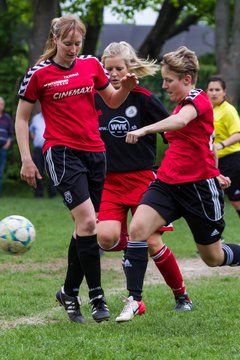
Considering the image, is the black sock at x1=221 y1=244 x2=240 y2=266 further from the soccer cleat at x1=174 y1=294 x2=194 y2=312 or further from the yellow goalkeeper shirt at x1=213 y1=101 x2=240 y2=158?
the yellow goalkeeper shirt at x1=213 y1=101 x2=240 y2=158

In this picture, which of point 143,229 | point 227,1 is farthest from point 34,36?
point 143,229

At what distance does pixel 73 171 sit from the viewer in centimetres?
580

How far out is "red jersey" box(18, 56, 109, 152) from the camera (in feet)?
19.1

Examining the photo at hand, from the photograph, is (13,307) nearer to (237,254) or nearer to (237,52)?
(237,254)

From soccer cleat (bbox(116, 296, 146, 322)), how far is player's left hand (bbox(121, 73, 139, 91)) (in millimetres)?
1527

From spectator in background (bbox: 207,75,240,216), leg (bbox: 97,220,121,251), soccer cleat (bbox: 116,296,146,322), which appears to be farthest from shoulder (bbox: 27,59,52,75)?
spectator in background (bbox: 207,75,240,216)

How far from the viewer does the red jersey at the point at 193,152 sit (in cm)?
600

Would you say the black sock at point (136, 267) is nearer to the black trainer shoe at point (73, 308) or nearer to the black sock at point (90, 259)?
the black sock at point (90, 259)

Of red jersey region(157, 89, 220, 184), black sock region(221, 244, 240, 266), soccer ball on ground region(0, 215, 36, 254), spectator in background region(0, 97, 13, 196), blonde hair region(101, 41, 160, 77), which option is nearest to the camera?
red jersey region(157, 89, 220, 184)

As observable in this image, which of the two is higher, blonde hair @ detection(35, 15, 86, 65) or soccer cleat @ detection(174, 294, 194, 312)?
blonde hair @ detection(35, 15, 86, 65)

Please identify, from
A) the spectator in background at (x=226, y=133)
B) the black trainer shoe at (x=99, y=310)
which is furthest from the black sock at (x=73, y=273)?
the spectator in background at (x=226, y=133)

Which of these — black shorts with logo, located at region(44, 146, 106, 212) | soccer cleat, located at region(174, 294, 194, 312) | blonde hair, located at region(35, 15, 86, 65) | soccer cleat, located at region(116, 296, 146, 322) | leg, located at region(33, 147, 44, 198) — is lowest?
leg, located at region(33, 147, 44, 198)

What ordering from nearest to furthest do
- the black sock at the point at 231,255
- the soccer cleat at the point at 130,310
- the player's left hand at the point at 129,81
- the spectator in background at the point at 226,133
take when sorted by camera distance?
the soccer cleat at the point at 130,310 < the player's left hand at the point at 129,81 < the black sock at the point at 231,255 < the spectator in background at the point at 226,133

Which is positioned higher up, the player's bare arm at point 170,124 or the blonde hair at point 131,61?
the player's bare arm at point 170,124
